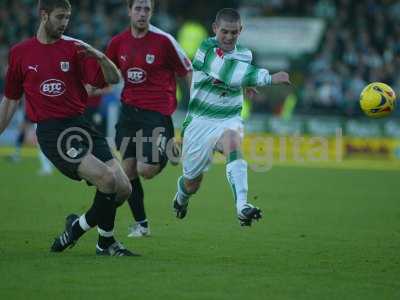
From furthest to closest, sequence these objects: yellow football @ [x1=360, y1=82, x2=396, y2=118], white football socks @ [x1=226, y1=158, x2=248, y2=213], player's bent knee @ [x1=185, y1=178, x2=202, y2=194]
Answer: player's bent knee @ [x1=185, y1=178, x2=202, y2=194] < yellow football @ [x1=360, y1=82, x2=396, y2=118] < white football socks @ [x1=226, y1=158, x2=248, y2=213]

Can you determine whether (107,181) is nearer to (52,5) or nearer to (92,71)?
(92,71)

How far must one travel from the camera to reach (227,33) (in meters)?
9.73

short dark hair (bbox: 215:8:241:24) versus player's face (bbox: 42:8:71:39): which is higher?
short dark hair (bbox: 215:8:241:24)

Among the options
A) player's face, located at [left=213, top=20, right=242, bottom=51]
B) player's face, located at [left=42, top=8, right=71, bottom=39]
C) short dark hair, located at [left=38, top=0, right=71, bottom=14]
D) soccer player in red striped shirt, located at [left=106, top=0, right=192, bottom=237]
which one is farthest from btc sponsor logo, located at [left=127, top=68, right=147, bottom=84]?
short dark hair, located at [left=38, top=0, right=71, bottom=14]

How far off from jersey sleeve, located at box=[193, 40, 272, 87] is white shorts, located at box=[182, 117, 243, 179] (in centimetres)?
59

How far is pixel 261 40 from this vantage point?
31.9 meters

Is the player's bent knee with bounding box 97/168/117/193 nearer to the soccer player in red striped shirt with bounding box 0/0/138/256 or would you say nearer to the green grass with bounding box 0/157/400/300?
the soccer player in red striped shirt with bounding box 0/0/138/256

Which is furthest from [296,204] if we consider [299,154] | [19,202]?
[299,154]

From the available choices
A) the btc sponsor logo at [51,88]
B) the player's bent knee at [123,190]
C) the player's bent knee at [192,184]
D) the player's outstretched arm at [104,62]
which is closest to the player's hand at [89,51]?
the player's outstretched arm at [104,62]

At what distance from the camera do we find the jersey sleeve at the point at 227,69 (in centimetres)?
945

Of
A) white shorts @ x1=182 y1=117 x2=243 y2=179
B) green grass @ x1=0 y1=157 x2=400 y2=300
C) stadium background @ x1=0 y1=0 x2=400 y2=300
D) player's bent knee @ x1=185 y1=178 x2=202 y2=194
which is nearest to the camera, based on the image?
green grass @ x1=0 y1=157 x2=400 y2=300

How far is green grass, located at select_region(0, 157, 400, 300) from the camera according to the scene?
750cm

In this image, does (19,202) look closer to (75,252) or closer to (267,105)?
(75,252)

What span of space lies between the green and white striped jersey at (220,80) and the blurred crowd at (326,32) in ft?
54.1
